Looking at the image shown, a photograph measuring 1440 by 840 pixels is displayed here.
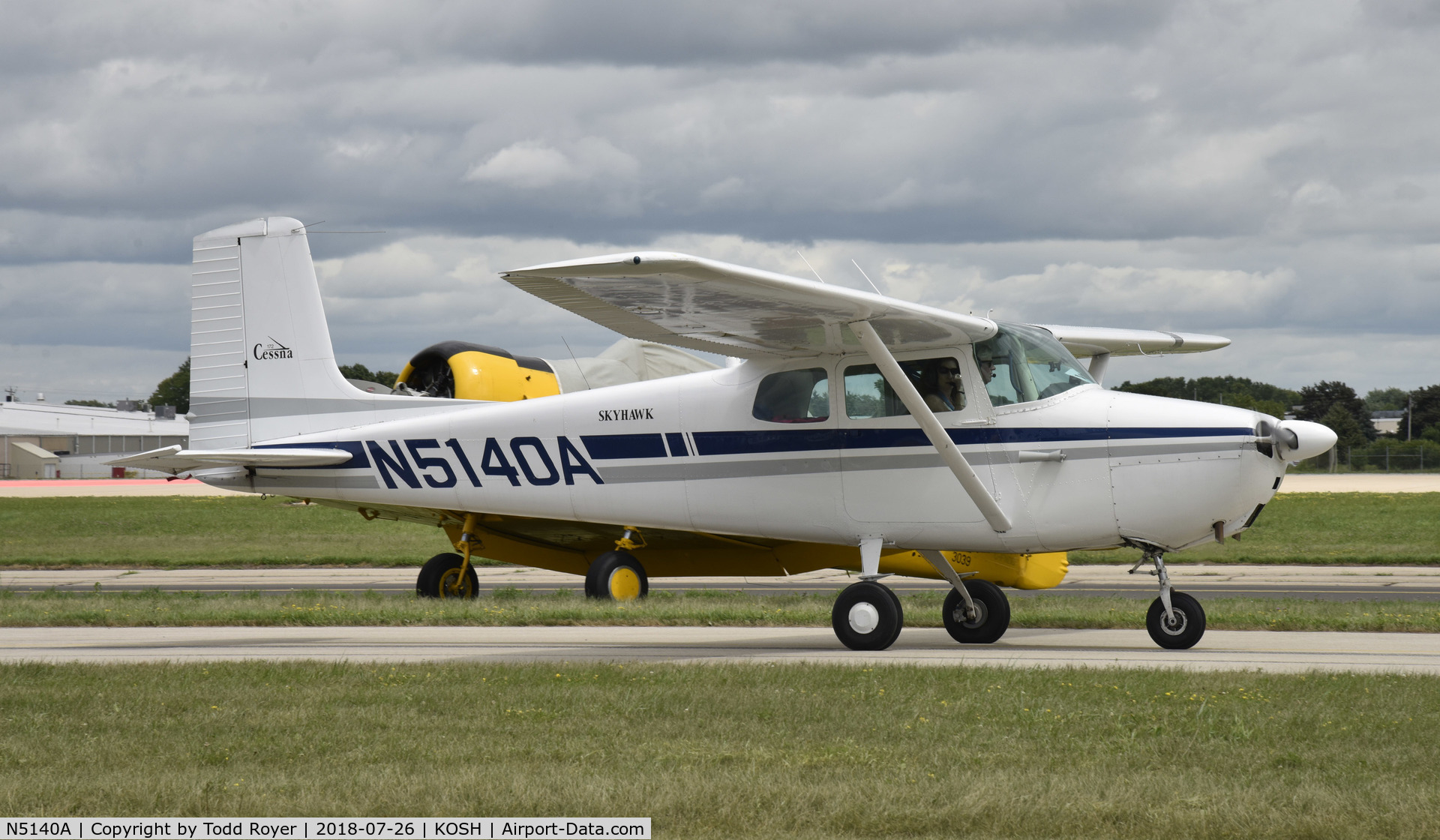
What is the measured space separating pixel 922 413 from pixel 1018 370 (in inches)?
41.4

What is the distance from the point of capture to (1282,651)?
10.9 metres

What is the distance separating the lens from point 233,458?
49.7ft

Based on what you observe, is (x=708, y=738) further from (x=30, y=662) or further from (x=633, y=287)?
(x=30, y=662)

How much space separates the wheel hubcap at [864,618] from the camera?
37.6 ft

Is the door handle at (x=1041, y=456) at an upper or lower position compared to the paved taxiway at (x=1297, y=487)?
lower

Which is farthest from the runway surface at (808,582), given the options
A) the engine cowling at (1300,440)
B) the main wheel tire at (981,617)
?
the engine cowling at (1300,440)

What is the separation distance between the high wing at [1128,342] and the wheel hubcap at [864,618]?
484 cm

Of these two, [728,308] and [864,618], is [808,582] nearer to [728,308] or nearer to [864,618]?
[864,618]

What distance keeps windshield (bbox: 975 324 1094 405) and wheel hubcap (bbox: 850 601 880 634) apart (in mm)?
2048

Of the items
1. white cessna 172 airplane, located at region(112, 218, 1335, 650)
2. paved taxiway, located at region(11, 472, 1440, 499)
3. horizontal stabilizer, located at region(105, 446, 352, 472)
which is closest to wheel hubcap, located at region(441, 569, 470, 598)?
white cessna 172 airplane, located at region(112, 218, 1335, 650)

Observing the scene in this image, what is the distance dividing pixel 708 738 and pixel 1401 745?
349 centimetres

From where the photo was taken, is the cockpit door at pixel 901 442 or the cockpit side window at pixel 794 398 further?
the cockpit side window at pixel 794 398

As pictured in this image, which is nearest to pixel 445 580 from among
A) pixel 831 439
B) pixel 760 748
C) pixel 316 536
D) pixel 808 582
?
pixel 808 582

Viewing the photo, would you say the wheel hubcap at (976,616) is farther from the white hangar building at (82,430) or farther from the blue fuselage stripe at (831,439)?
the white hangar building at (82,430)
